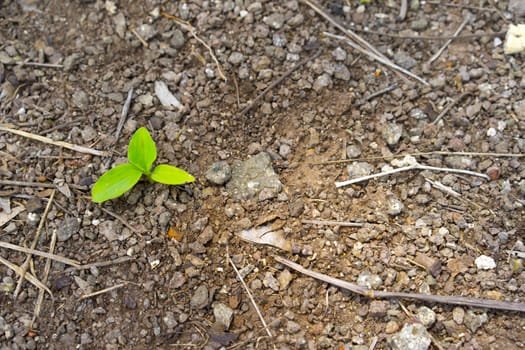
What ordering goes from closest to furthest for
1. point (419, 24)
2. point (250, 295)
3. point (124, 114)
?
point (250, 295) → point (124, 114) → point (419, 24)

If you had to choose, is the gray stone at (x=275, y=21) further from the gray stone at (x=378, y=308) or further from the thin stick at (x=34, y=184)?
the gray stone at (x=378, y=308)

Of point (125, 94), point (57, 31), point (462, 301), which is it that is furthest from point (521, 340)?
point (57, 31)

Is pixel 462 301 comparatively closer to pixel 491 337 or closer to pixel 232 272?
pixel 491 337

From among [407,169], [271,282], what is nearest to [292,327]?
[271,282]

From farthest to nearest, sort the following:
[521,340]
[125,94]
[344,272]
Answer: [125,94] < [344,272] < [521,340]

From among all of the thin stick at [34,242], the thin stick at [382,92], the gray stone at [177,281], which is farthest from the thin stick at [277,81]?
the thin stick at [34,242]

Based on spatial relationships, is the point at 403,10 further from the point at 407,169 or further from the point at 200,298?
the point at 200,298

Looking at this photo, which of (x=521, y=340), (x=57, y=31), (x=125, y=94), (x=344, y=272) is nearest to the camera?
(x=521, y=340)
